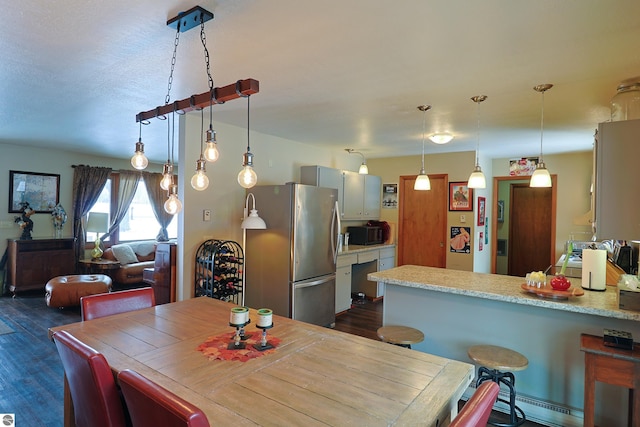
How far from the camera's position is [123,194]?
22.7 ft

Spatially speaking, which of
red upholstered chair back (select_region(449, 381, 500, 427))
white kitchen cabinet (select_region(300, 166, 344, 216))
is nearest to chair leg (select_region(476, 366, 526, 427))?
red upholstered chair back (select_region(449, 381, 500, 427))

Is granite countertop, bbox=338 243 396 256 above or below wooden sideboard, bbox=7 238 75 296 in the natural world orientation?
above

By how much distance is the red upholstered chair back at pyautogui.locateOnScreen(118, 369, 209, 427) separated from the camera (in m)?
0.92

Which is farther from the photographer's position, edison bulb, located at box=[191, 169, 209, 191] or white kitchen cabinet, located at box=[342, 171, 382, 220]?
white kitchen cabinet, located at box=[342, 171, 382, 220]

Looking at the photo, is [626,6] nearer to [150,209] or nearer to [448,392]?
[448,392]

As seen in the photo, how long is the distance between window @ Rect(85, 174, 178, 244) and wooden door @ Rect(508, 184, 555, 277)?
7086mm

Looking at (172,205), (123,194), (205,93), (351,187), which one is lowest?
(172,205)

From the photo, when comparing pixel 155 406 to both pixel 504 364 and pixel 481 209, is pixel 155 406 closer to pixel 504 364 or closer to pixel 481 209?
pixel 504 364

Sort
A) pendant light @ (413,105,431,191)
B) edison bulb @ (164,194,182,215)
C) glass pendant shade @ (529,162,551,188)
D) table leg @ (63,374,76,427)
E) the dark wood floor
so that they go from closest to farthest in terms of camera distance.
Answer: table leg @ (63,374,76,427), edison bulb @ (164,194,182,215), the dark wood floor, glass pendant shade @ (529,162,551,188), pendant light @ (413,105,431,191)

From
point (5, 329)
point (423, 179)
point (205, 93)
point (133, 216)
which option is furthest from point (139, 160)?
point (133, 216)

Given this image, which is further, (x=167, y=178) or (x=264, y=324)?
(x=167, y=178)

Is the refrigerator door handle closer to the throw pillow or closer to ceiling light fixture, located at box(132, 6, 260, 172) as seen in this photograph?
ceiling light fixture, located at box(132, 6, 260, 172)

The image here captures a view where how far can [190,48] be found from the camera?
210cm

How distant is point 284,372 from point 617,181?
2.07 meters
